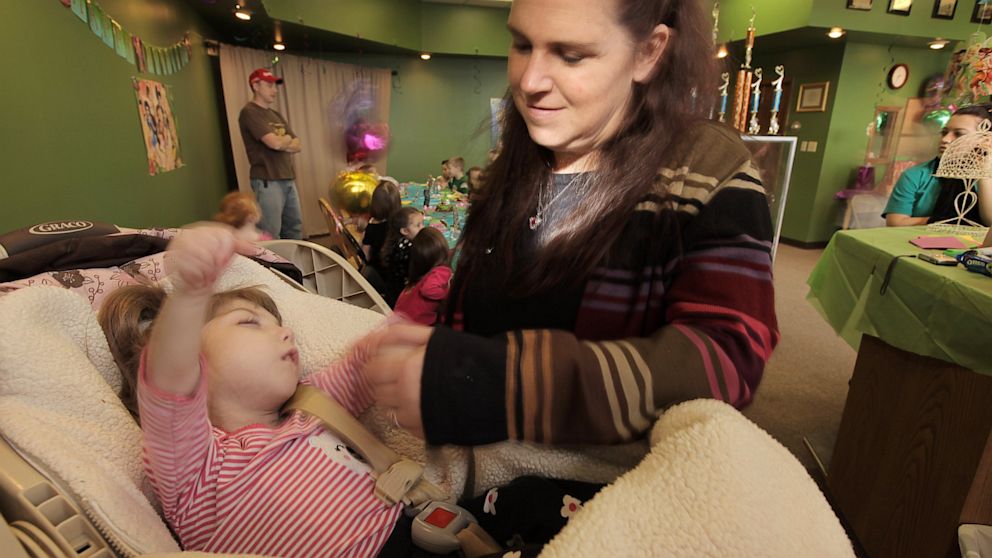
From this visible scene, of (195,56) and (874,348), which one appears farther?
(195,56)

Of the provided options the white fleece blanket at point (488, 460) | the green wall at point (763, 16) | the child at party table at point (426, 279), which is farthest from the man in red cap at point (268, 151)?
the green wall at point (763, 16)

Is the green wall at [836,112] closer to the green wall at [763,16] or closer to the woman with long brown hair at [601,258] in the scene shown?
the green wall at [763,16]

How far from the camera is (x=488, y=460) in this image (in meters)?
0.81

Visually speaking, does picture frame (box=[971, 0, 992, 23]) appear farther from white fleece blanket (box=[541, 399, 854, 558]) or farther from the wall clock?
white fleece blanket (box=[541, 399, 854, 558])

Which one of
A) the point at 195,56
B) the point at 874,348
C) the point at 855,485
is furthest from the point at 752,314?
the point at 195,56

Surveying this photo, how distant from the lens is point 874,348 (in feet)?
5.62

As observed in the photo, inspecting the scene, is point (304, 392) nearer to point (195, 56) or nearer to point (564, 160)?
point (564, 160)

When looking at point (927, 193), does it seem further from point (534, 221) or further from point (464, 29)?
point (464, 29)

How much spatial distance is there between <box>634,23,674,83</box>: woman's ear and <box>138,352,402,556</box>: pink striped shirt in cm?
73

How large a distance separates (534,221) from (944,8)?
21.2 feet

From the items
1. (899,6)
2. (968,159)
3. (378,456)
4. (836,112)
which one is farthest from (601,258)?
(836,112)

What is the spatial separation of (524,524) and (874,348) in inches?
62.4

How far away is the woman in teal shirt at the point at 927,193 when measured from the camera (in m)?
2.42

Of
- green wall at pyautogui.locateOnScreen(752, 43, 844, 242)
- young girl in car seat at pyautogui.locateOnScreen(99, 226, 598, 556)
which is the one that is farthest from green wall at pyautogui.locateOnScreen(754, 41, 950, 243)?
young girl in car seat at pyautogui.locateOnScreen(99, 226, 598, 556)
